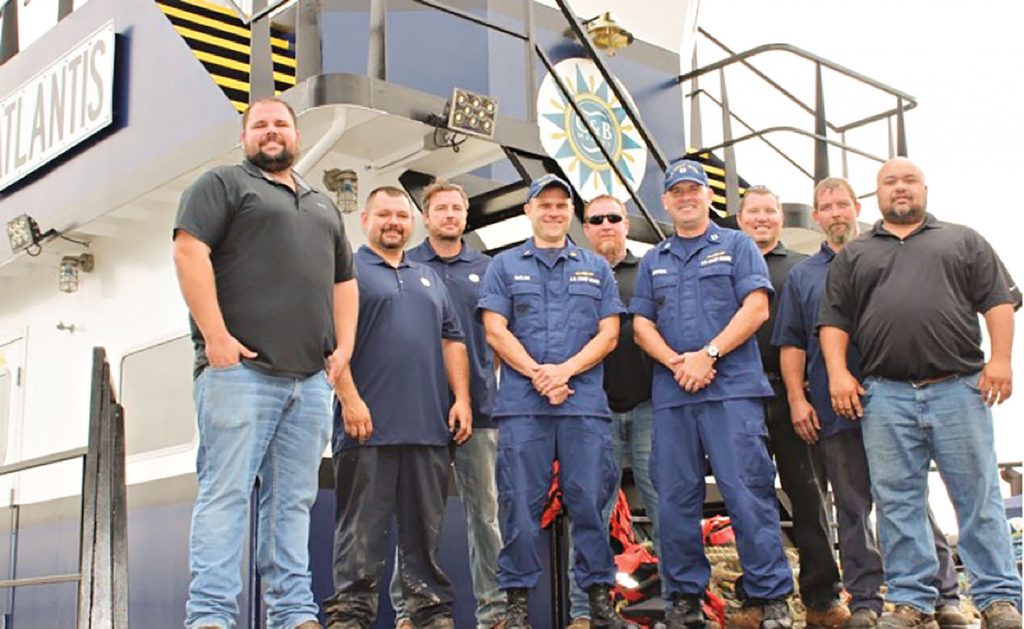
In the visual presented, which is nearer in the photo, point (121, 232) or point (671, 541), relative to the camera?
point (671, 541)

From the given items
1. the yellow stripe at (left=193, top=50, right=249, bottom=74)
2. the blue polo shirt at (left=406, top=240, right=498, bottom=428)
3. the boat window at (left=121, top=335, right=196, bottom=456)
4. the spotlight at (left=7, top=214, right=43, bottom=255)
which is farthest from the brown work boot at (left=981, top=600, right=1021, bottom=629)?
the spotlight at (left=7, top=214, right=43, bottom=255)

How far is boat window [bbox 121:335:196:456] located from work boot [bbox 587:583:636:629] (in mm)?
2765

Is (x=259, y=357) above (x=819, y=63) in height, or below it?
below

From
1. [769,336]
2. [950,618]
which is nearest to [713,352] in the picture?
[769,336]

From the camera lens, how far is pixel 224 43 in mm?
6699

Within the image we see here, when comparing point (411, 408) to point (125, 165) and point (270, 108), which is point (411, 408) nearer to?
point (270, 108)

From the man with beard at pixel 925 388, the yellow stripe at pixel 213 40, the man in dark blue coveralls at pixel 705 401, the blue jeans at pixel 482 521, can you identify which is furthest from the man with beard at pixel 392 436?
the yellow stripe at pixel 213 40

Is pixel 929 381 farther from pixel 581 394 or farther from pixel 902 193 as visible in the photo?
pixel 581 394

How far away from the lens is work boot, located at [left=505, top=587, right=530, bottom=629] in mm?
4766

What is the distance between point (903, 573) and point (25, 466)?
364 cm

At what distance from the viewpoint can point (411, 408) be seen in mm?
4910

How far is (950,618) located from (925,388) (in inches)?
45.2

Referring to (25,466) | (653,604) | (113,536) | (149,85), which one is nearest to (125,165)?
(149,85)

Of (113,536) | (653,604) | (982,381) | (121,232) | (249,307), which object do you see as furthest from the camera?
(121,232)
